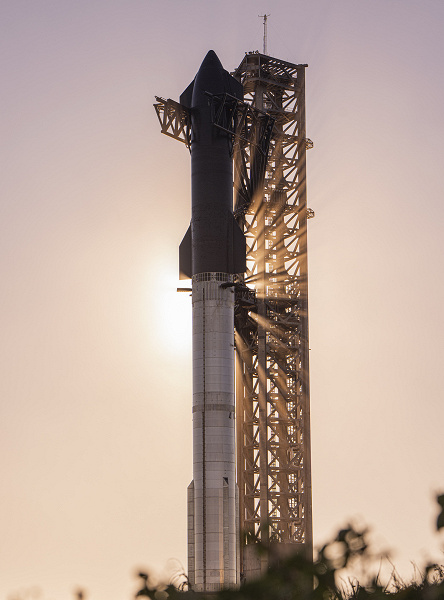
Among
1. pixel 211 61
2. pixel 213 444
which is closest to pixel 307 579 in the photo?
pixel 213 444

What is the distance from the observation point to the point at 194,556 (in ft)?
230

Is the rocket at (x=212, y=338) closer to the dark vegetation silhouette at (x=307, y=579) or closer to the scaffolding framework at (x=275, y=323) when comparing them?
the scaffolding framework at (x=275, y=323)

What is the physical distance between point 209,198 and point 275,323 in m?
16.5

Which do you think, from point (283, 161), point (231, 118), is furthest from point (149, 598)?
point (283, 161)

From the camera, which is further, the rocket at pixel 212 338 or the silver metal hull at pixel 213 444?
the rocket at pixel 212 338

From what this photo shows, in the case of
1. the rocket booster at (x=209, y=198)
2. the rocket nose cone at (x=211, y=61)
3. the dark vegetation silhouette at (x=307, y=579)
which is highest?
the rocket nose cone at (x=211, y=61)

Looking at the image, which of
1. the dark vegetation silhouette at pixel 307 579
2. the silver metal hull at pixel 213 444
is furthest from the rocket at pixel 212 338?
the dark vegetation silhouette at pixel 307 579

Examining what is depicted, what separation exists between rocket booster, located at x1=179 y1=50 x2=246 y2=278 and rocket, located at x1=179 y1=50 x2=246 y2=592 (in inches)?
2.5

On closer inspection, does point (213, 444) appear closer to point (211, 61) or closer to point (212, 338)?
point (212, 338)

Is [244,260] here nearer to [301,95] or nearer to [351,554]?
[301,95]

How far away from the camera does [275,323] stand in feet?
286

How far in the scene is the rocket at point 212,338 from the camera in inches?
2731

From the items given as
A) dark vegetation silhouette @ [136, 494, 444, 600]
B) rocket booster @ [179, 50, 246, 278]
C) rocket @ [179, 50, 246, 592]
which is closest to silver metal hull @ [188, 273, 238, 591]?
rocket @ [179, 50, 246, 592]

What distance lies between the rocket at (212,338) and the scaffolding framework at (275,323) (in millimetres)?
7323
